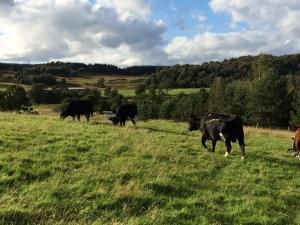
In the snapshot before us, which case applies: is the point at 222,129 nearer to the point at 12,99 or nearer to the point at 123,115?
the point at 123,115

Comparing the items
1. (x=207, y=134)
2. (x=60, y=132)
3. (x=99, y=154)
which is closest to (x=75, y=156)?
(x=99, y=154)

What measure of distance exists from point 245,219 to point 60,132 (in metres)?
11.7

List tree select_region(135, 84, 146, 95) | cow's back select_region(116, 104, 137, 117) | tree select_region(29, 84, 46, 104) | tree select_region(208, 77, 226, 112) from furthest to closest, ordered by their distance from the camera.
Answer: tree select_region(135, 84, 146, 95), tree select_region(29, 84, 46, 104), tree select_region(208, 77, 226, 112), cow's back select_region(116, 104, 137, 117)

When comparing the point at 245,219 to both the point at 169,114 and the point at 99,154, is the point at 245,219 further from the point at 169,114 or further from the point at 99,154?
the point at 169,114

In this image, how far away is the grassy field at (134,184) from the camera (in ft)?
30.9

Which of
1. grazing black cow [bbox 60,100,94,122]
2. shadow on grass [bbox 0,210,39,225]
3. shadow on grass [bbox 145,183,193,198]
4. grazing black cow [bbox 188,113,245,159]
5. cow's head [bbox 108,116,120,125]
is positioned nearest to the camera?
shadow on grass [bbox 0,210,39,225]

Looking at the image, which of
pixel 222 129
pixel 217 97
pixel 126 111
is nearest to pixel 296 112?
pixel 217 97

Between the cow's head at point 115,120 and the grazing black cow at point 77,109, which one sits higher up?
the grazing black cow at point 77,109

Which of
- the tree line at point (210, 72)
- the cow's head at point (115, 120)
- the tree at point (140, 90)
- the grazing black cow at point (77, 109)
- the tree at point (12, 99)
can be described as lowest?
A: the tree at point (12, 99)

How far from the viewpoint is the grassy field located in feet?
30.9

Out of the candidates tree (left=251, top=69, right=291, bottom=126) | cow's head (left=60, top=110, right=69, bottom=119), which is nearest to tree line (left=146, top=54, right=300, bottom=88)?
tree (left=251, top=69, right=291, bottom=126)

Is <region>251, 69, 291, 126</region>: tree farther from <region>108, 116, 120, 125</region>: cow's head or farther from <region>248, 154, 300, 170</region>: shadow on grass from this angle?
<region>248, 154, 300, 170</region>: shadow on grass

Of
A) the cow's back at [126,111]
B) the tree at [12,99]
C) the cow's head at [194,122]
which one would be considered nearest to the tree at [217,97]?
the tree at [12,99]

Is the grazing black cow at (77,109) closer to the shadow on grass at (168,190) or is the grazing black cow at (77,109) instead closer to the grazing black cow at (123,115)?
the grazing black cow at (123,115)
